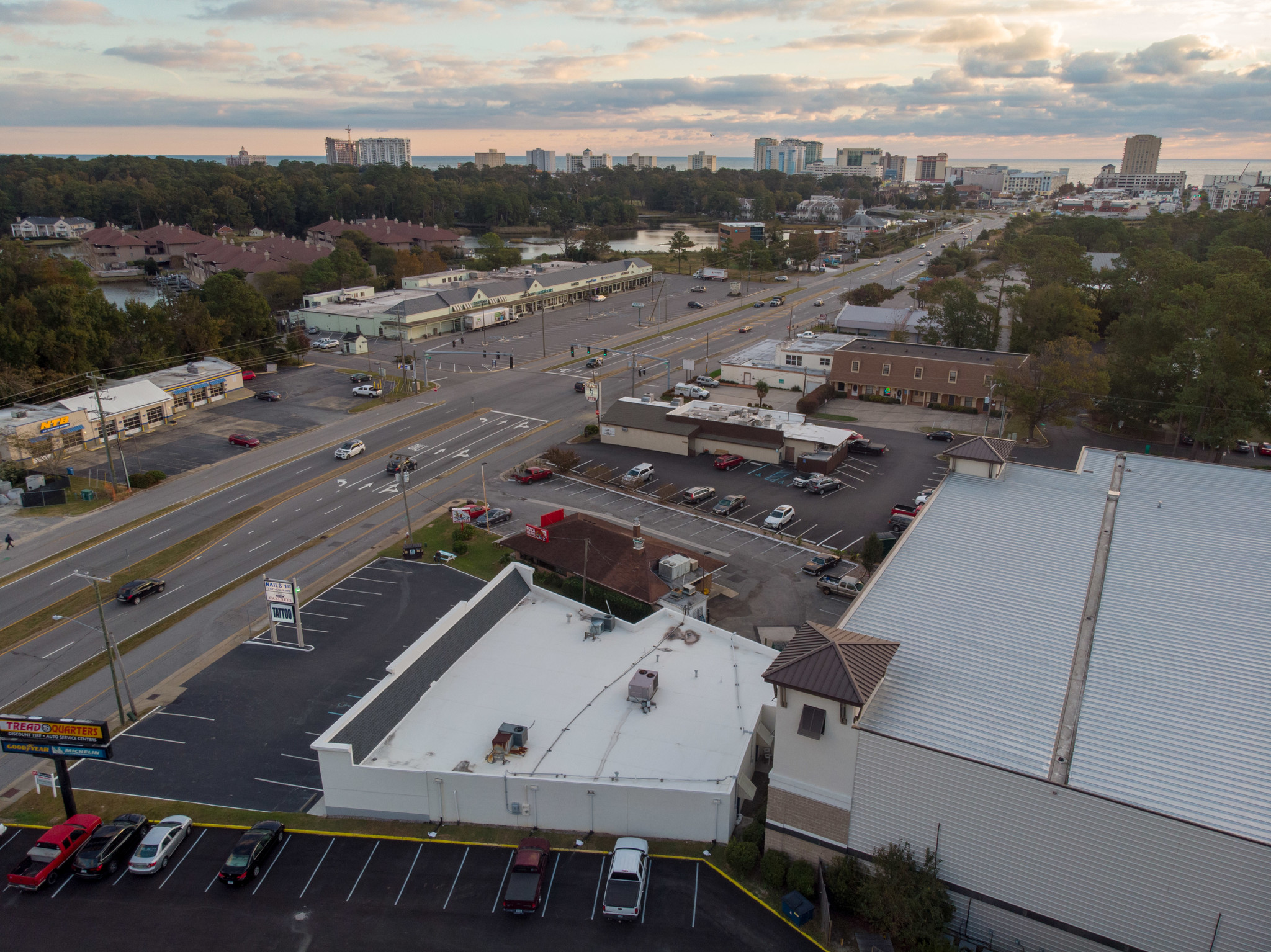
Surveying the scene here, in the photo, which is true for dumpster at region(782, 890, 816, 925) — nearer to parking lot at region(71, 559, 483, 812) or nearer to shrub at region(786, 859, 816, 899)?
shrub at region(786, 859, 816, 899)

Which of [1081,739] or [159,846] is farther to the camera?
[159,846]

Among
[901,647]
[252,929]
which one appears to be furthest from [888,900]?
[252,929]

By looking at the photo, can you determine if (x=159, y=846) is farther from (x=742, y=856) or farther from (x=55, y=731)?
(x=742, y=856)

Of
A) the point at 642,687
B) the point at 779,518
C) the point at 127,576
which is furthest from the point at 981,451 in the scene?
the point at 127,576

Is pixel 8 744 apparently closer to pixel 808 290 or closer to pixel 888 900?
pixel 888 900

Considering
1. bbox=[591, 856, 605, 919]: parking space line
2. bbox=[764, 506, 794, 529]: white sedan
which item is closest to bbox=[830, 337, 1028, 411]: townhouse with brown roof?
bbox=[764, 506, 794, 529]: white sedan

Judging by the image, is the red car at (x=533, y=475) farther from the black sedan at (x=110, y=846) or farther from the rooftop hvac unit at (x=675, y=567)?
the black sedan at (x=110, y=846)
